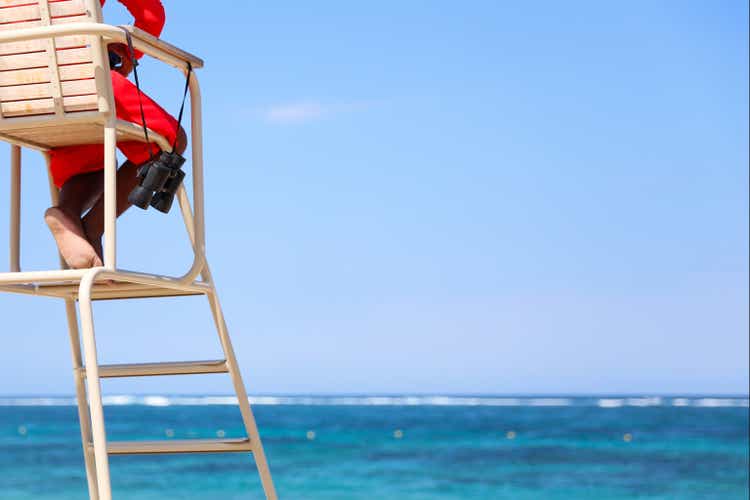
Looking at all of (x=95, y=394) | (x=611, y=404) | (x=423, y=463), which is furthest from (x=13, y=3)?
(x=611, y=404)

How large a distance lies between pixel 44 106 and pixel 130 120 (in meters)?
0.21

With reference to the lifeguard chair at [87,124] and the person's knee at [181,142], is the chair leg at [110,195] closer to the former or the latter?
the lifeguard chair at [87,124]

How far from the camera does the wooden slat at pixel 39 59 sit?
8.95 feet

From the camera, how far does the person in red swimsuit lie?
2861 mm

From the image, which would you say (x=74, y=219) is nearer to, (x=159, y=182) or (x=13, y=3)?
(x=159, y=182)

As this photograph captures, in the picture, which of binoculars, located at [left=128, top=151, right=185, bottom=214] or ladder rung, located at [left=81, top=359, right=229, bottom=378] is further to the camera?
ladder rung, located at [left=81, top=359, right=229, bottom=378]

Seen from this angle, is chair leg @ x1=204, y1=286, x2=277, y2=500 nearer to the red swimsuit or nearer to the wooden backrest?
the red swimsuit

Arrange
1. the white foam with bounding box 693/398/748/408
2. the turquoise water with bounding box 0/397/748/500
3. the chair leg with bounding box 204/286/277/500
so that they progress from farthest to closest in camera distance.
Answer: the white foam with bounding box 693/398/748/408 → the turquoise water with bounding box 0/397/748/500 → the chair leg with bounding box 204/286/277/500

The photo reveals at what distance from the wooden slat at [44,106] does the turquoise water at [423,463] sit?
15.7 m

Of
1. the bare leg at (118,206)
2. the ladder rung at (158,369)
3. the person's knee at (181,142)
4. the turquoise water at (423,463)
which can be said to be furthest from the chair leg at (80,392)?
the turquoise water at (423,463)

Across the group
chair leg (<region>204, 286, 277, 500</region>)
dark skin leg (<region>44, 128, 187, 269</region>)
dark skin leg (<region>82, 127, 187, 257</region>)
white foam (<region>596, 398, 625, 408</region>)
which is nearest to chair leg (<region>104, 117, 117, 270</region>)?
dark skin leg (<region>44, 128, 187, 269</region>)

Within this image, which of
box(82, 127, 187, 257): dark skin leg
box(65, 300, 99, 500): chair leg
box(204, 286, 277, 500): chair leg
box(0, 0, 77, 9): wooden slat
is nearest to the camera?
box(0, 0, 77, 9): wooden slat

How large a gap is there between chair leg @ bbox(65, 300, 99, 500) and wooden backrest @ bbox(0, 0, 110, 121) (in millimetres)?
733

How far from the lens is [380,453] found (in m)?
26.6
